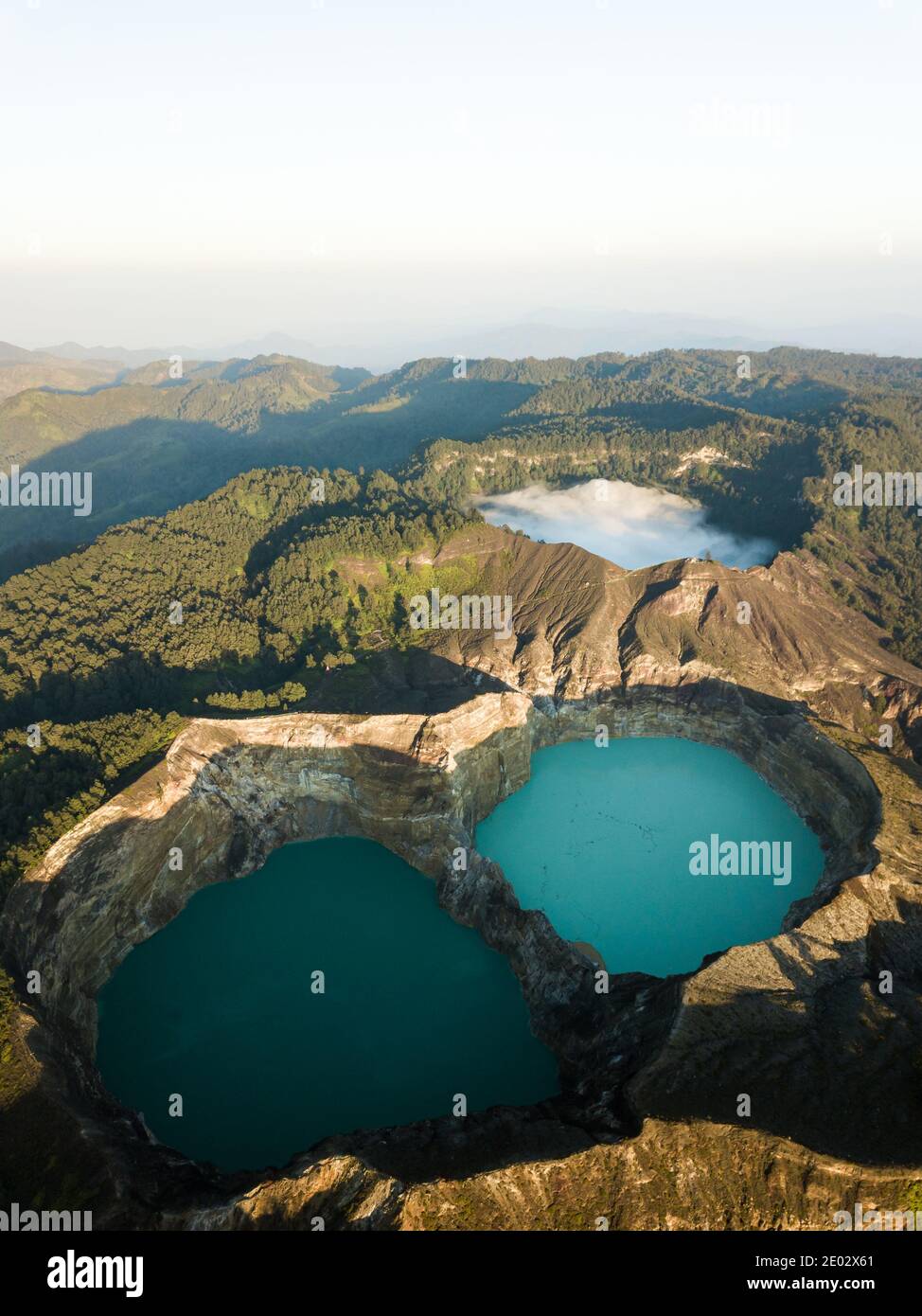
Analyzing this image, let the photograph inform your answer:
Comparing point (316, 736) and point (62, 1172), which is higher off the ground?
point (316, 736)

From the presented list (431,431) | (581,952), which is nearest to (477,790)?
(581,952)

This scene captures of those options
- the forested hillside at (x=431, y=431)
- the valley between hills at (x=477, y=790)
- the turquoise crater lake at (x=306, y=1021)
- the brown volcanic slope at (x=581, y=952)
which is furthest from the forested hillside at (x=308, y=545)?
the turquoise crater lake at (x=306, y=1021)

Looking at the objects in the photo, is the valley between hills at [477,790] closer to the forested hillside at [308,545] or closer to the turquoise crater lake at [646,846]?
the forested hillside at [308,545]

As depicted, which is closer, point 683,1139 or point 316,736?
point 683,1139

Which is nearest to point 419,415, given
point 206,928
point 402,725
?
point 402,725

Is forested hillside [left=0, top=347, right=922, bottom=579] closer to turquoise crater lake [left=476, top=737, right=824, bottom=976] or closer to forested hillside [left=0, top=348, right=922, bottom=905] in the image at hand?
forested hillside [left=0, top=348, right=922, bottom=905]

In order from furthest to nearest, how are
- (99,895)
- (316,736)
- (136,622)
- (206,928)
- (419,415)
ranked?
(419,415) → (136,622) → (316,736) → (206,928) → (99,895)

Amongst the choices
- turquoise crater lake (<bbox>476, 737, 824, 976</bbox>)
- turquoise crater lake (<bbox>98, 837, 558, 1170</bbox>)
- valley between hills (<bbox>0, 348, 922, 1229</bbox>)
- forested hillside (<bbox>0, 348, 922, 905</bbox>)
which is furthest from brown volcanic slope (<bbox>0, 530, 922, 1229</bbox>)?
forested hillside (<bbox>0, 348, 922, 905</bbox>)
